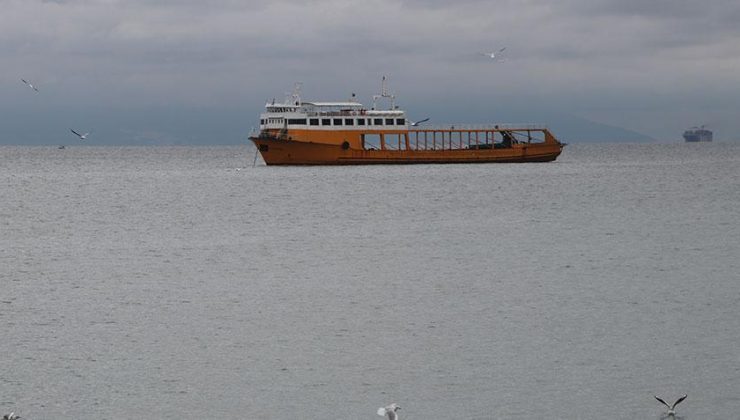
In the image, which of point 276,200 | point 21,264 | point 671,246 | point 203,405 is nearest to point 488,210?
point 276,200

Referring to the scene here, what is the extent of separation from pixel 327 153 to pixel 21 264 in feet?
182

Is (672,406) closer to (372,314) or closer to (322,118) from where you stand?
(372,314)

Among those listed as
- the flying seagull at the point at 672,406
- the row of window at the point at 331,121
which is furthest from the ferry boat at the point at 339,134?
the flying seagull at the point at 672,406

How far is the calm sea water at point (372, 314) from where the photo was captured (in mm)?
21406

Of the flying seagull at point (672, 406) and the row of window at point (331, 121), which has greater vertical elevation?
the row of window at point (331, 121)

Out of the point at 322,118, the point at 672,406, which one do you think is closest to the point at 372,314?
the point at 672,406

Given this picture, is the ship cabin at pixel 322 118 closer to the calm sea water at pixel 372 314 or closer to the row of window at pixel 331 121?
the row of window at pixel 331 121

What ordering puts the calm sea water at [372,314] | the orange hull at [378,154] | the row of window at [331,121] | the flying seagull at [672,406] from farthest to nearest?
the orange hull at [378,154]
the row of window at [331,121]
the calm sea water at [372,314]
the flying seagull at [672,406]

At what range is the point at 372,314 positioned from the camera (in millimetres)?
29562

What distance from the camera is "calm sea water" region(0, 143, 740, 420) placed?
21.4m

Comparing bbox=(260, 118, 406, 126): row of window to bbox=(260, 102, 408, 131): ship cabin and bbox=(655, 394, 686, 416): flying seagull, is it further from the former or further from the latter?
bbox=(655, 394, 686, 416): flying seagull

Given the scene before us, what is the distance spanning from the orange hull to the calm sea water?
32.4 metres

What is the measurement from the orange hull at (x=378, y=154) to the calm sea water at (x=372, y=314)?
32.4 m

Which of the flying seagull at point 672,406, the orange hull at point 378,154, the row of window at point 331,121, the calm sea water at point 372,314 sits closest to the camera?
the flying seagull at point 672,406
